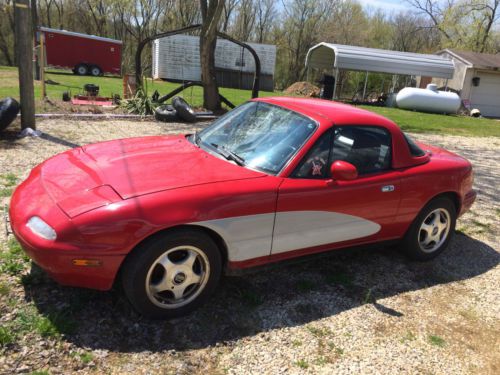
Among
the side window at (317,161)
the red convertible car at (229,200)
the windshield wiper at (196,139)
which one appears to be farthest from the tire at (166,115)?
the side window at (317,161)

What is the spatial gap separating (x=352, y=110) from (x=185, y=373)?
2786 millimetres

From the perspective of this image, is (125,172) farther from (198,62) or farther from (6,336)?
(198,62)

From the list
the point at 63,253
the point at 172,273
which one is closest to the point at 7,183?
the point at 63,253

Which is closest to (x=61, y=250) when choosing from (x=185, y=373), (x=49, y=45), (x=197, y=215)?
(x=197, y=215)

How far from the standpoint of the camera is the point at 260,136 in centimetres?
372

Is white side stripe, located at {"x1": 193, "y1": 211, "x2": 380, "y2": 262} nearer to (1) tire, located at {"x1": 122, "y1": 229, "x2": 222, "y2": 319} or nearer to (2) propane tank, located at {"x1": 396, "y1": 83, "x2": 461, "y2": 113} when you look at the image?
(1) tire, located at {"x1": 122, "y1": 229, "x2": 222, "y2": 319}

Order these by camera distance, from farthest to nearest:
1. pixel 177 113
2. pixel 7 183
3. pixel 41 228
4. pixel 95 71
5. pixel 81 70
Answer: pixel 95 71, pixel 81 70, pixel 177 113, pixel 7 183, pixel 41 228

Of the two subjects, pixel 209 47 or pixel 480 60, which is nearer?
pixel 209 47

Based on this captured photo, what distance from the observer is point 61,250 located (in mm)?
2604

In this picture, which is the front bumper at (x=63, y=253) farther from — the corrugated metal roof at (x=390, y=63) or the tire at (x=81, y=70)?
the tire at (x=81, y=70)

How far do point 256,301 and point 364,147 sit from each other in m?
1.69

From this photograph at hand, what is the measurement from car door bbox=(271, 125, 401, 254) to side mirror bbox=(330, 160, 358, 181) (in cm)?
8

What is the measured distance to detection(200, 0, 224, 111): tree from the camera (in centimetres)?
1230

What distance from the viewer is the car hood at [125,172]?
2860mm
